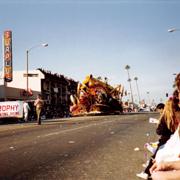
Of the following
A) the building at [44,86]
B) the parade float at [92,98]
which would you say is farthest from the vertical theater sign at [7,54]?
the building at [44,86]

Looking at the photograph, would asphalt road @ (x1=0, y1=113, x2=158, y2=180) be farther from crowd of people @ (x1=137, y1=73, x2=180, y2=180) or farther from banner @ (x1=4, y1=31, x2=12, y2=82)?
banner @ (x1=4, y1=31, x2=12, y2=82)

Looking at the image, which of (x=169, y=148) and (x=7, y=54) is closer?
(x=169, y=148)

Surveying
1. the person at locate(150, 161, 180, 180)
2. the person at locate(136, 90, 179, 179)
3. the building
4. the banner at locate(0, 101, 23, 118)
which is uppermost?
the building

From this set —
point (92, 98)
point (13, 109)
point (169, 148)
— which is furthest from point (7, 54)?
point (169, 148)

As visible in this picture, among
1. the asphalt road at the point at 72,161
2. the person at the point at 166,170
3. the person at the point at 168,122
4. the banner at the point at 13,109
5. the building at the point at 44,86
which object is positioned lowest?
the asphalt road at the point at 72,161

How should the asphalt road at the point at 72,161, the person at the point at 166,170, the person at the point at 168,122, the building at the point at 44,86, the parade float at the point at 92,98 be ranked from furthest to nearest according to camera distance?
the building at the point at 44,86 → the parade float at the point at 92,98 → the asphalt road at the point at 72,161 → the person at the point at 168,122 → the person at the point at 166,170

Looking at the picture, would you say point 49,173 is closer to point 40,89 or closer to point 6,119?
point 6,119

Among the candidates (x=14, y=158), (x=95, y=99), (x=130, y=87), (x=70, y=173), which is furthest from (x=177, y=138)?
(x=130, y=87)

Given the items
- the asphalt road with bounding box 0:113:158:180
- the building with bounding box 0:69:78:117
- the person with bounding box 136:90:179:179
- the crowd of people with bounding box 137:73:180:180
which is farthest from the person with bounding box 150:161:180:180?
the building with bounding box 0:69:78:117

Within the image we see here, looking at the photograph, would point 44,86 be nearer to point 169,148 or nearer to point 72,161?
point 72,161

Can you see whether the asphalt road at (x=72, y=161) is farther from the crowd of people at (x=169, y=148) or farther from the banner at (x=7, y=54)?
the banner at (x=7, y=54)

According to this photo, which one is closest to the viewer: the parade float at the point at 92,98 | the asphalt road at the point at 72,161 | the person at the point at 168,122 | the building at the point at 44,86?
the person at the point at 168,122

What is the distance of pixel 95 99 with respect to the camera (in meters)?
54.1

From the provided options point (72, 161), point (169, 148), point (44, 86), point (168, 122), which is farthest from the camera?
point (44, 86)
